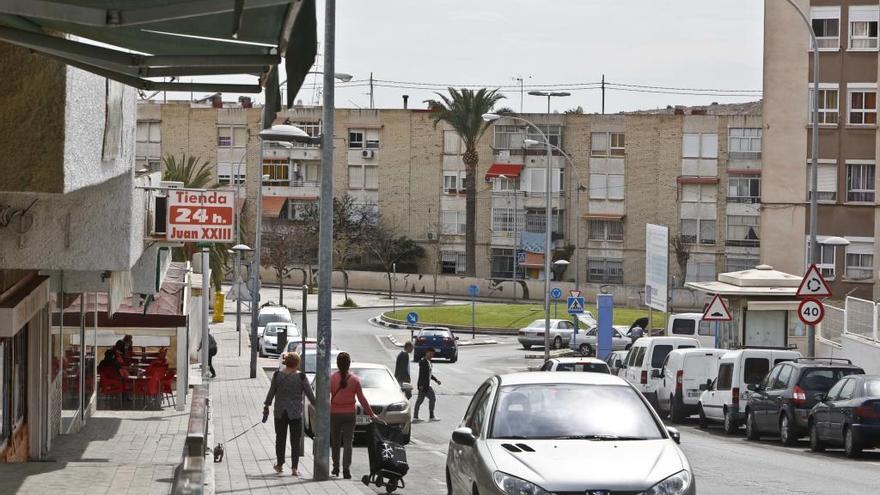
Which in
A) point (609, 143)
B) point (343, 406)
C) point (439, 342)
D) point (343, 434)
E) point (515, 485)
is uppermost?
point (609, 143)

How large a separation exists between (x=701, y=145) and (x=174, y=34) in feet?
292

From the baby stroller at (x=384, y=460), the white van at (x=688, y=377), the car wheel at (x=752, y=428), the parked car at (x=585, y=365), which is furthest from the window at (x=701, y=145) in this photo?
the baby stroller at (x=384, y=460)

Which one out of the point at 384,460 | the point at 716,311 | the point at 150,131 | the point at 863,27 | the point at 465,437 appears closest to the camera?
the point at 465,437

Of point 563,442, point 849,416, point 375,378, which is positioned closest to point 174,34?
point 563,442

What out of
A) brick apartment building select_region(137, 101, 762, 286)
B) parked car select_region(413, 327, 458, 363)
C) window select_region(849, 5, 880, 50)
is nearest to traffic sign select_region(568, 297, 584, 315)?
parked car select_region(413, 327, 458, 363)

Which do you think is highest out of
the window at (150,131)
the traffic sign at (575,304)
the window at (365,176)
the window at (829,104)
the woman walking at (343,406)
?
the window at (150,131)

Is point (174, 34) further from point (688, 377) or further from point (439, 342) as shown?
point (439, 342)

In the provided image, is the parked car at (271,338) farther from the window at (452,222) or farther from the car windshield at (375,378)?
the window at (452,222)

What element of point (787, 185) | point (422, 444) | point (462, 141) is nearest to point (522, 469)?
point (422, 444)

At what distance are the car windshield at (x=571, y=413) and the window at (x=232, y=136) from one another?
8805 centimetres

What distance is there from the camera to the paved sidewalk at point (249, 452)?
18.0 m

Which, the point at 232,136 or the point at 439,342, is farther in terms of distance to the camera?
the point at 232,136

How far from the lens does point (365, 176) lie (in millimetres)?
99500

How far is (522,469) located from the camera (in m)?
Result: 11.5
